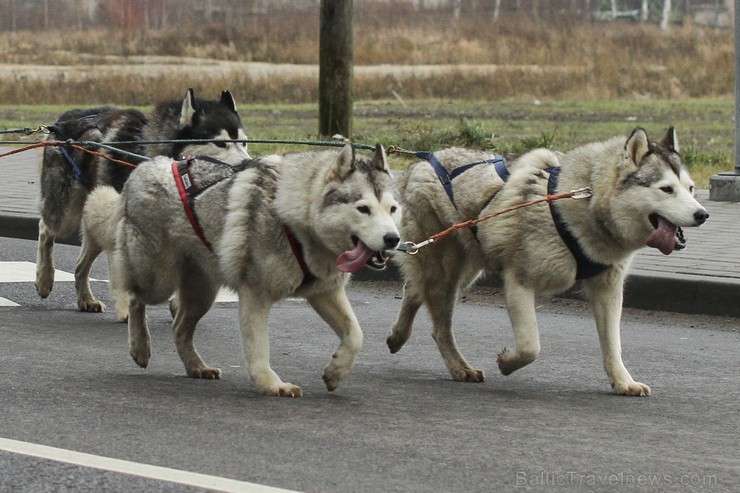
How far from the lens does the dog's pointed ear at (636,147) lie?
7191 millimetres

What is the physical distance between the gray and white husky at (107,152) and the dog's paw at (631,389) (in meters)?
3.21

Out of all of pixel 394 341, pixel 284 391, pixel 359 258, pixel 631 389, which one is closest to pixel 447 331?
pixel 394 341

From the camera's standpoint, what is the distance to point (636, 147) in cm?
721

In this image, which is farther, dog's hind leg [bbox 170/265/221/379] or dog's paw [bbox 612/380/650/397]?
dog's hind leg [bbox 170/265/221/379]

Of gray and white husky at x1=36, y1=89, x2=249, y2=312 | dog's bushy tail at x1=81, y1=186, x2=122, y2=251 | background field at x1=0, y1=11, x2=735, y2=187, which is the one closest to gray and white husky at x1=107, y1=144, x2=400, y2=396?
dog's bushy tail at x1=81, y1=186, x2=122, y2=251

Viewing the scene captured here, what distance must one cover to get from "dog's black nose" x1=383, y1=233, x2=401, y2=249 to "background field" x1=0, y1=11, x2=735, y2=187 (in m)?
20.7

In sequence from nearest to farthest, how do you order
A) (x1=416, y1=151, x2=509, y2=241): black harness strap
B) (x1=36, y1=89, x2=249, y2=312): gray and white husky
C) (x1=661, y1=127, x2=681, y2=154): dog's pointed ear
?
(x1=661, y1=127, x2=681, y2=154): dog's pointed ear → (x1=416, y1=151, x2=509, y2=241): black harness strap → (x1=36, y1=89, x2=249, y2=312): gray and white husky

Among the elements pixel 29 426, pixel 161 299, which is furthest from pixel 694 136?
pixel 29 426

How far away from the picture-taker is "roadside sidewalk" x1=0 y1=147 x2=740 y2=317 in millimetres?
9711

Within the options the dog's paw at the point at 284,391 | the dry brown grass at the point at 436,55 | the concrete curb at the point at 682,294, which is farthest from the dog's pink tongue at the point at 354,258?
the dry brown grass at the point at 436,55

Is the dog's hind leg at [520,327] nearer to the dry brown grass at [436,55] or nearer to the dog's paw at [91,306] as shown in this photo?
the dog's paw at [91,306]

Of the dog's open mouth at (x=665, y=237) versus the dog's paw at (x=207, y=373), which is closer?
the dog's open mouth at (x=665, y=237)

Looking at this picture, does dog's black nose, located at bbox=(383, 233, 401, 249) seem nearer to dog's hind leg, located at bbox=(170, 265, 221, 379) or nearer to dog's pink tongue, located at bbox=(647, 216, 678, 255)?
dog's pink tongue, located at bbox=(647, 216, 678, 255)

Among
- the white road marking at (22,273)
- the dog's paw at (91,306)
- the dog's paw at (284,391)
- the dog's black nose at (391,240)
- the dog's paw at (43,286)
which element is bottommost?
the white road marking at (22,273)
